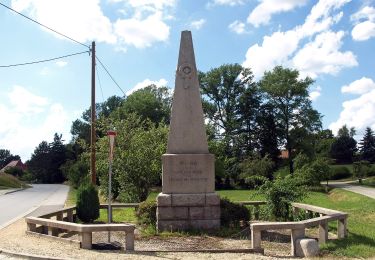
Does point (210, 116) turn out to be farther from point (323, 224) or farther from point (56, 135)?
point (323, 224)

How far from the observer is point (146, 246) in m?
9.97

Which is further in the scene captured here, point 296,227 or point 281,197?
point 281,197

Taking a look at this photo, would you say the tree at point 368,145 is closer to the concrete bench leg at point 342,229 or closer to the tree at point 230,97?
the tree at point 230,97

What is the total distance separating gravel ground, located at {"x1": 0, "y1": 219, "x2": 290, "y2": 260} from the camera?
8695 mm

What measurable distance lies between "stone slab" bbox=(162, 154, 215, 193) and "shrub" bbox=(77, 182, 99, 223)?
343cm

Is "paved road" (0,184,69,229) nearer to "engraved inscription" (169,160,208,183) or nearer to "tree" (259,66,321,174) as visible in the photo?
"engraved inscription" (169,160,208,183)

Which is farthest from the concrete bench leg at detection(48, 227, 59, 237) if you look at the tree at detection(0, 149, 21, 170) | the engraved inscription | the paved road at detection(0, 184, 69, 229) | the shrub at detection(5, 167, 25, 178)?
the tree at detection(0, 149, 21, 170)

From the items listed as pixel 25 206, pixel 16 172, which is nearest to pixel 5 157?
pixel 16 172

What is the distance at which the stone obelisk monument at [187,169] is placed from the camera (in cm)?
1202

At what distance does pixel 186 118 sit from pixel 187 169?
4.43 ft

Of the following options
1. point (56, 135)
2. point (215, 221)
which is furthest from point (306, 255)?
point (56, 135)

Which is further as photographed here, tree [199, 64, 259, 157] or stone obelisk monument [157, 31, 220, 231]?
tree [199, 64, 259, 157]

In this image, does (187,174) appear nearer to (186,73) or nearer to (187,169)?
(187,169)

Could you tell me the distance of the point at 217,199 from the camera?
1220 centimetres
